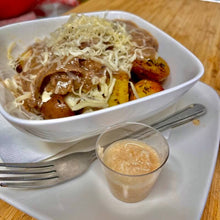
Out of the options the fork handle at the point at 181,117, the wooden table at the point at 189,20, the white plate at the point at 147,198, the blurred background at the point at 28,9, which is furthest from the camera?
the blurred background at the point at 28,9

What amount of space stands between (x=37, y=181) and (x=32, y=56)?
1.84ft

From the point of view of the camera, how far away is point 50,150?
1.03 meters

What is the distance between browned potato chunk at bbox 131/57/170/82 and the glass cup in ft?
0.88

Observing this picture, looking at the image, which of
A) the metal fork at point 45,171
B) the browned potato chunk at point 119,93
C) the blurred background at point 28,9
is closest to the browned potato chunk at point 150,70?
the browned potato chunk at point 119,93

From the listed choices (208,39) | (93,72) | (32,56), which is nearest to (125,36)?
(93,72)

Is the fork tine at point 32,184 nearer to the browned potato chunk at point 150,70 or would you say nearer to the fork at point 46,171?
the fork at point 46,171

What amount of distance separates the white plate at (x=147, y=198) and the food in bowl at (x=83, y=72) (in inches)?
10.3

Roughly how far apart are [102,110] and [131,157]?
0.21m

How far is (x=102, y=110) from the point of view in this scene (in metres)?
0.88

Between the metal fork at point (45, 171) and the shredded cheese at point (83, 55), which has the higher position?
the shredded cheese at point (83, 55)

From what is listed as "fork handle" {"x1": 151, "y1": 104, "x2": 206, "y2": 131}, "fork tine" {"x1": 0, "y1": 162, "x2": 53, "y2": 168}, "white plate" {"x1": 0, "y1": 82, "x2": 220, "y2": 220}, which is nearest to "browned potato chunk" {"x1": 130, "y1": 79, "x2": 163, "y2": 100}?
"fork handle" {"x1": 151, "y1": 104, "x2": 206, "y2": 131}

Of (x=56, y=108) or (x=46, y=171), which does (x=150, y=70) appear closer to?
(x=56, y=108)

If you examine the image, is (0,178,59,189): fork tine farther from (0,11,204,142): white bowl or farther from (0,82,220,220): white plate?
(0,11,204,142): white bowl

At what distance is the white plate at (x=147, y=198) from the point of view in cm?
84
